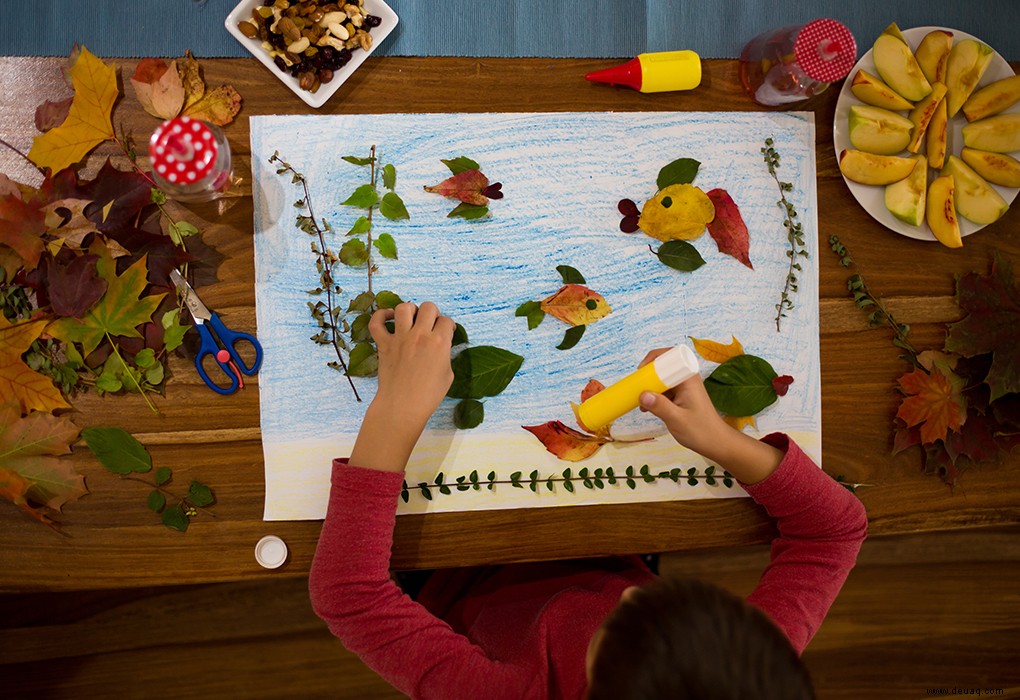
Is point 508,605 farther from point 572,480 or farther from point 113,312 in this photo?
point 113,312

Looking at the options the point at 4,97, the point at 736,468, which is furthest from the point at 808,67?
the point at 4,97

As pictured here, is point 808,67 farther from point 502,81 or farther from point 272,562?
point 272,562

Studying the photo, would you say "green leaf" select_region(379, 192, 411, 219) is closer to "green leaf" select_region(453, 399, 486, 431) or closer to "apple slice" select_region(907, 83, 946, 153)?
"green leaf" select_region(453, 399, 486, 431)

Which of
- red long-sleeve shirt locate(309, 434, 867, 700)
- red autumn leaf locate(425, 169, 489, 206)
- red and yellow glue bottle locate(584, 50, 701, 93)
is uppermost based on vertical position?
red and yellow glue bottle locate(584, 50, 701, 93)

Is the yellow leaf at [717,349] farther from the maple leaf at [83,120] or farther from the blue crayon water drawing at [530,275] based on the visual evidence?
the maple leaf at [83,120]

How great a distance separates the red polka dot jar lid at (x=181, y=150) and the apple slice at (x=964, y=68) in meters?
0.79

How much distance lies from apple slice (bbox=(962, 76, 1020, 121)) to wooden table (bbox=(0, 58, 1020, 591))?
0.13 metres

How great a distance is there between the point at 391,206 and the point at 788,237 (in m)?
0.45

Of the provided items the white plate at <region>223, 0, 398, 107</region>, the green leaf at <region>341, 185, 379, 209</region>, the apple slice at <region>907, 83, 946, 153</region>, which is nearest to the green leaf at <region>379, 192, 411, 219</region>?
the green leaf at <region>341, 185, 379, 209</region>

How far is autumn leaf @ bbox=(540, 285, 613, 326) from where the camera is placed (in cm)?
76

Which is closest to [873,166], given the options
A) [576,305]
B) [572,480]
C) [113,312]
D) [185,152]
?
[576,305]

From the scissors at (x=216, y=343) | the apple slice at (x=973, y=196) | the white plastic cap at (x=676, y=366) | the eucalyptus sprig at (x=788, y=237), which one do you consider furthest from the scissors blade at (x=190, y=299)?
the apple slice at (x=973, y=196)

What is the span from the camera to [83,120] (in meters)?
0.70

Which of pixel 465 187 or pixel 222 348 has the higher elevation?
pixel 465 187
